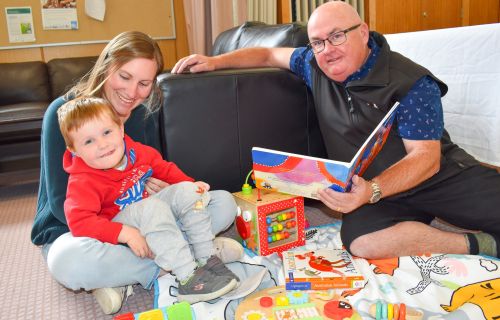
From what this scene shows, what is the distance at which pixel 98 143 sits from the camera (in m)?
1.13

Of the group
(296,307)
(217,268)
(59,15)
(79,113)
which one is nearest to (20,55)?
(59,15)

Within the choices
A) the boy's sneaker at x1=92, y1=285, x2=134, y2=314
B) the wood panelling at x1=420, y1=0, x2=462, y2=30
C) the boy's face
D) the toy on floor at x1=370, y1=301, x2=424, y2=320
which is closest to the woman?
the boy's sneaker at x1=92, y1=285, x2=134, y2=314

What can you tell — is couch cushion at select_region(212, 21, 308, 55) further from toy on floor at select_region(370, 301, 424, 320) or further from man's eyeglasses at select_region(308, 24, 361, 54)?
toy on floor at select_region(370, 301, 424, 320)

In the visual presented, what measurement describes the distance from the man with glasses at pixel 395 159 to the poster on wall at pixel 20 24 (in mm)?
2558

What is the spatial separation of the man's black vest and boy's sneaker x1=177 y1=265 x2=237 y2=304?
22.3 inches

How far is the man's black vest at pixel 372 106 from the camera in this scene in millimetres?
1260

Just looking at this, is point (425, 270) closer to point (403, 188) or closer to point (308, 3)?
point (403, 188)

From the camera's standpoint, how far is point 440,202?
1.34 m

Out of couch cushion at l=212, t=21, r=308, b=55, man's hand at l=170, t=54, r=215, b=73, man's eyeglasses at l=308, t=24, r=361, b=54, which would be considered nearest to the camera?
man's eyeglasses at l=308, t=24, r=361, b=54

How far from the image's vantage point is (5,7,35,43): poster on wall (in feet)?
10.1

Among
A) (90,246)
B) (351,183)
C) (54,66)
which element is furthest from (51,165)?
(54,66)

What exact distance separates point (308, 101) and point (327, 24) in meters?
0.35

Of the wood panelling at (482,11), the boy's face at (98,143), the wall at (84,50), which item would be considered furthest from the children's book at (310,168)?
the wood panelling at (482,11)

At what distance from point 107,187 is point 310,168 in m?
0.54
